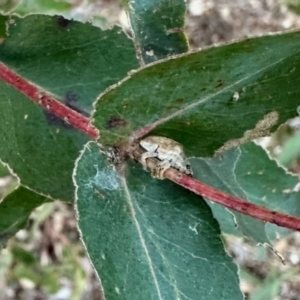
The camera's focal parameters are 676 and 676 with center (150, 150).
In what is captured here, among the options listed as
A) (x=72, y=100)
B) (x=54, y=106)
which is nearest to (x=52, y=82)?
(x=72, y=100)

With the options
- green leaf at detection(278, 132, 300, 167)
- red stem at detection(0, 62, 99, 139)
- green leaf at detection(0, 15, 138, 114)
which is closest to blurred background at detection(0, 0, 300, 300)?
green leaf at detection(278, 132, 300, 167)

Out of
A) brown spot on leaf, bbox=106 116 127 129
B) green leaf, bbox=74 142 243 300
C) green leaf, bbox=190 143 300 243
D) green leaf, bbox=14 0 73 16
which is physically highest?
brown spot on leaf, bbox=106 116 127 129

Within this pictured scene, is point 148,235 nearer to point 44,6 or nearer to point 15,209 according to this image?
point 15,209

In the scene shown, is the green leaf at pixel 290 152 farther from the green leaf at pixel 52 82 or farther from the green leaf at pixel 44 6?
the green leaf at pixel 52 82

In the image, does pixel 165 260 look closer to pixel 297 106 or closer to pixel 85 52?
pixel 297 106

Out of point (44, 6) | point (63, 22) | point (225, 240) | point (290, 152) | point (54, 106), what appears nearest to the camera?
point (54, 106)

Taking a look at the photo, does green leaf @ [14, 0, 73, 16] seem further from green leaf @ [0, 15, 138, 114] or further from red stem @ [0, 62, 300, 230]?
red stem @ [0, 62, 300, 230]
